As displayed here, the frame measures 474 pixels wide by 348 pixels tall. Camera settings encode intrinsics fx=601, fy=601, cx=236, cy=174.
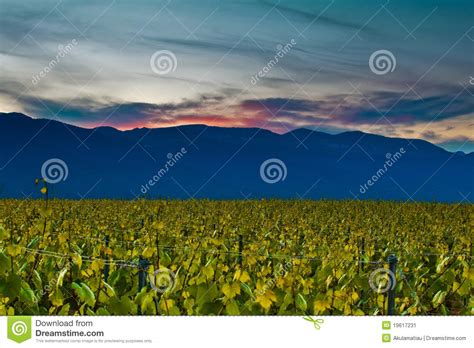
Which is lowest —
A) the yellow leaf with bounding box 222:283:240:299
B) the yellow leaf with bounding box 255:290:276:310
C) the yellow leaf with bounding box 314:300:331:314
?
the yellow leaf with bounding box 314:300:331:314

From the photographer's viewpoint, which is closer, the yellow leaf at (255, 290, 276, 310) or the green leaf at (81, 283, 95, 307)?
the yellow leaf at (255, 290, 276, 310)

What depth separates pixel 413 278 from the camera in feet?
24.3

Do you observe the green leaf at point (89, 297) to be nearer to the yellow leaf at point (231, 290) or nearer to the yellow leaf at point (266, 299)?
the yellow leaf at point (231, 290)

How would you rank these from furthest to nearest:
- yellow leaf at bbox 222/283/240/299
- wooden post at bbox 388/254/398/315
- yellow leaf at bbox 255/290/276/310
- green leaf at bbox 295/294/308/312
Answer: wooden post at bbox 388/254/398/315 → green leaf at bbox 295/294/308/312 → yellow leaf at bbox 222/283/240/299 → yellow leaf at bbox 255/290/276/310

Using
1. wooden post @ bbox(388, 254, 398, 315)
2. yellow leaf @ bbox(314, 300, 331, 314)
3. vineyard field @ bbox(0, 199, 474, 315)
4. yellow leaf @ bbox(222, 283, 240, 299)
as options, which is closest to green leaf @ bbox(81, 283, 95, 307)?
vineyard field @ bbox(0, 199, 474, 315)

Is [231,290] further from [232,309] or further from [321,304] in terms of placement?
[321,304]

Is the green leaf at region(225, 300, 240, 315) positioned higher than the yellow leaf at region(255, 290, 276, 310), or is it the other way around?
the yellow leaf at region(255, 290, 276, 310)

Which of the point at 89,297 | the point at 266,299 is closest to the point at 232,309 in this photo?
the point at 266,299

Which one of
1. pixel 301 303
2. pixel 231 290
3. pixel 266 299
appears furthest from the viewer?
pixel 301 303

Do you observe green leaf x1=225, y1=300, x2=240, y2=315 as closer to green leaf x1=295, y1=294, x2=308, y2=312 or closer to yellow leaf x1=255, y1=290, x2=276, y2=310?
yellow leaf x1=255, y1=290, x2=276, y2=310

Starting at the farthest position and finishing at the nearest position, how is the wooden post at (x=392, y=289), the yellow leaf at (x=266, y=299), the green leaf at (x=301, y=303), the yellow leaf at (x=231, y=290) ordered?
the wooden post at (x=392, y=289) → the green leaf at (x=301, y=303) → the yellow leaf at (x=231, y=290) → the yellow leaf at (x=266, y=299)

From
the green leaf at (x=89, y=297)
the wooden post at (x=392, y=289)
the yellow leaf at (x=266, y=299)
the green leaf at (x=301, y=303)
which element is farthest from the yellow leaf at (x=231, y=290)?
the wooden post at (x=392, y=289)
